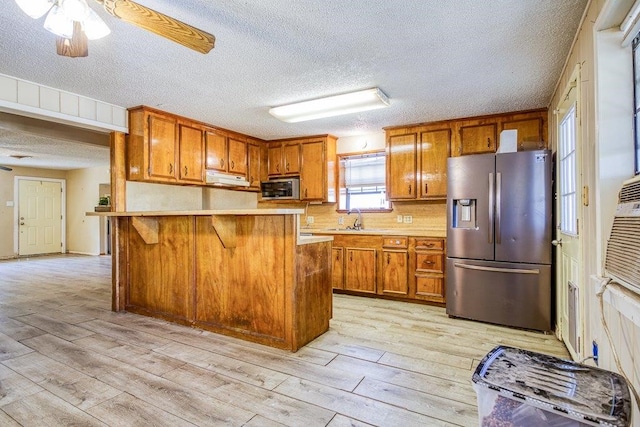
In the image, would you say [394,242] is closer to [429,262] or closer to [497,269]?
[429,262]

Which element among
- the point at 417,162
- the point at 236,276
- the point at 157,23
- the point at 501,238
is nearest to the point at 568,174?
the point at 501,238

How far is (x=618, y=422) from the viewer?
0.94 m

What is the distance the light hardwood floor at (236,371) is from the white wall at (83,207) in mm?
5316

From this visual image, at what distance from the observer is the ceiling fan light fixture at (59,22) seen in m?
1.57

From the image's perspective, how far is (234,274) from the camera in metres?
2.91

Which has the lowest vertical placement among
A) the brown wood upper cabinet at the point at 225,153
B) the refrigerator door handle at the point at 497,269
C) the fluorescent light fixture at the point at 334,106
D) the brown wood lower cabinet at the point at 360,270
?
the brown wood lower cabinet at the point at 360,270

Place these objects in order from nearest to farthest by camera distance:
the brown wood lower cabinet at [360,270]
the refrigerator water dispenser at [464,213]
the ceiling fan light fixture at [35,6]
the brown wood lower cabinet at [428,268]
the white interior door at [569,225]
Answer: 1. the ceiling fan light fixture at [35,6]
2. the white interior door at [569,225]
3. the refrigerator water dispenser at [464,213]
4. the brown wood lower cabinet at [428,268]
5. the brown wood lower cabinet at [360,270]

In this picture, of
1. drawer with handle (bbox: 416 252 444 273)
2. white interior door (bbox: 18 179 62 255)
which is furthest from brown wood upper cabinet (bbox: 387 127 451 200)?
white interior door (bbox: 18 179 62 255)

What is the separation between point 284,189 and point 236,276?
2.36 meters

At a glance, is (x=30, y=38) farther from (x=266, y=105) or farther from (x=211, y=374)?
(x=211, y=374)

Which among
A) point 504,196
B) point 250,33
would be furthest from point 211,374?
point 504,196

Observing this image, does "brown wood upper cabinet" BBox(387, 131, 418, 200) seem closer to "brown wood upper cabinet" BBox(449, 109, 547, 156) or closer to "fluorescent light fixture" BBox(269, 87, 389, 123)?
"brown wood upper cabinet" BBox(449, 109, 547, 156)

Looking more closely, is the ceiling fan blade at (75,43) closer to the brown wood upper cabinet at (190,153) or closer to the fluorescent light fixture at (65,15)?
the fluorescent light fixture at (65,15)

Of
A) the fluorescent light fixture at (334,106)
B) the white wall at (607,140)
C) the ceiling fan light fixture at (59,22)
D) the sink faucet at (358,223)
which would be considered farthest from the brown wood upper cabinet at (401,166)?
the ceiling fan light fixture at (59,22)
